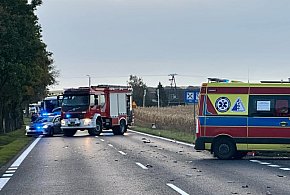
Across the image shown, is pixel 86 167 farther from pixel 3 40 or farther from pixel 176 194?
pixel 3 40

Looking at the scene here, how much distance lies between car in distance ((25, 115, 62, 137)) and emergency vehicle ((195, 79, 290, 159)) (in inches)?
1018

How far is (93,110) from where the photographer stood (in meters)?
45.8

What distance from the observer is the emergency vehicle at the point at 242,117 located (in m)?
23.9

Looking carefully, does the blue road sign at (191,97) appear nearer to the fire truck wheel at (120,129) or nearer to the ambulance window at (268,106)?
the fire truck wheel at (120,129)

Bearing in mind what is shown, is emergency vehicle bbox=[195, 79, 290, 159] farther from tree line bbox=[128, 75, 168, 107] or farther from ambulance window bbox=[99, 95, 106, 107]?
tree line bbox=[128, 75, 168, 107]

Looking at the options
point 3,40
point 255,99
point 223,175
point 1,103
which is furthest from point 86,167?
point 1,103

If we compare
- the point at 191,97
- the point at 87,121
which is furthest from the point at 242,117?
the point at 87,121

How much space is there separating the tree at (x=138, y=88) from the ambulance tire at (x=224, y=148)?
376 feet

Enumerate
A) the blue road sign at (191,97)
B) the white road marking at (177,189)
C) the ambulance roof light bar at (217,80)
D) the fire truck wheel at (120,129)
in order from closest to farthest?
1. the white road marking at (177,189)
2. the ambulance roof light bar at (217,80)
3. the blue road sign at (191,97)
4. the fire truck wheel at (120,129)

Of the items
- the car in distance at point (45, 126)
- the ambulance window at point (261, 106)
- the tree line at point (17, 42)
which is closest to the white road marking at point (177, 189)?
the ambulance window at point (261, 106)

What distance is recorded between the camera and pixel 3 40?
4400cm

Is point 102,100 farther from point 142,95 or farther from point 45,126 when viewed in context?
point 142,95

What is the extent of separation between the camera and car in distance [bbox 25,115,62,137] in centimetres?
4875

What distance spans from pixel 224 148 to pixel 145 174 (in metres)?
6.11
